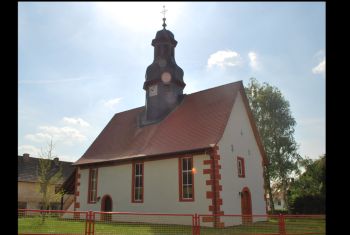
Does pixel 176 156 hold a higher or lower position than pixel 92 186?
higher

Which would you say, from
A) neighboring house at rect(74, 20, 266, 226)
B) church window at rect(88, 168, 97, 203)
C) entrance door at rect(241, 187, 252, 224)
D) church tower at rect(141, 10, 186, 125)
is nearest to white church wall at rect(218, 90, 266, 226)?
neighboring house at rect(74, 20, 266, 226)

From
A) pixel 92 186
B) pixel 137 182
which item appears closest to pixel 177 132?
pixel 137 182

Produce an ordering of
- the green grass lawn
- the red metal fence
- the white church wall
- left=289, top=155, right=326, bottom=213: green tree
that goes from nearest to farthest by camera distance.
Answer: the red metal fence, the green grass lawn, the white church wall, left=289, top=155, right=326, bottom=213: green tree

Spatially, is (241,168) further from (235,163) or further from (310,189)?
(310,189)

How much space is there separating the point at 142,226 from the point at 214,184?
4.29m

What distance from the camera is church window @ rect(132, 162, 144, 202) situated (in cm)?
1903

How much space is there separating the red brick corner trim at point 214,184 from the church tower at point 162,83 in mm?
7079

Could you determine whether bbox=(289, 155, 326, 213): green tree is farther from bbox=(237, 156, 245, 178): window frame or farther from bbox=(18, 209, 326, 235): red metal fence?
bbox=(18, 209, 326, 235): red metal fence

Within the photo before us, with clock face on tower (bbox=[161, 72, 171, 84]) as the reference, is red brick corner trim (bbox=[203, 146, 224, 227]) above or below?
below

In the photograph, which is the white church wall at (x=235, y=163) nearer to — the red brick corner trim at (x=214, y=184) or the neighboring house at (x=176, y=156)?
the neighboring house at (x=176, y=156)

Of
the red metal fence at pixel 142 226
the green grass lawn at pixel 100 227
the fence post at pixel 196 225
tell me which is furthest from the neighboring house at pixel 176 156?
the fence post at pixel 196 225

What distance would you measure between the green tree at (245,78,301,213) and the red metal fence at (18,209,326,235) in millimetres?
13679

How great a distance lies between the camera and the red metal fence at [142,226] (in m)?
10.0

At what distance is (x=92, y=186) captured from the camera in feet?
72.7
